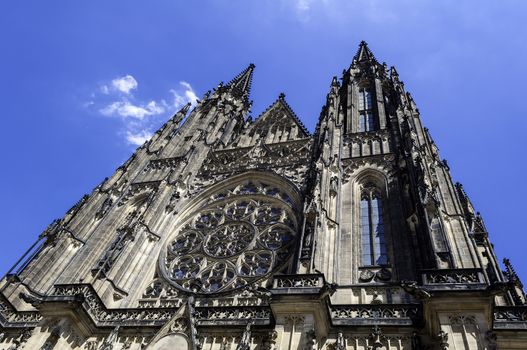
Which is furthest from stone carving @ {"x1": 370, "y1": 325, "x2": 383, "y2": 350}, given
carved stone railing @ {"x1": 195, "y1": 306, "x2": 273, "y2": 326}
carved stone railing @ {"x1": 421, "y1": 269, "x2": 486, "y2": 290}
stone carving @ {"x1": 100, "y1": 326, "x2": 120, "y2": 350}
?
stone carving @ {"x1": 100, "y1": 326, "x2": 120, "y2": 350}

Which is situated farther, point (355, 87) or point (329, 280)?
point (355, 87)

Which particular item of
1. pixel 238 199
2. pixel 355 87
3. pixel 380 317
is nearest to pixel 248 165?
pixel 238 199

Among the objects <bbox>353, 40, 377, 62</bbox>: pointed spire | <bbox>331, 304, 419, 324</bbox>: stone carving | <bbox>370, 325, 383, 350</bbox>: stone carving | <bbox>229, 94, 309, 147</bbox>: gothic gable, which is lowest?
<bbox>370, 325, 383, 350</bbox>: stone carving

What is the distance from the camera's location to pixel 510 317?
9609 mm

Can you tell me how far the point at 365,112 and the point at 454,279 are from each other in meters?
13.8

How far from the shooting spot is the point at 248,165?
1994 centimetres

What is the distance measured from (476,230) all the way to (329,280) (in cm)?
478

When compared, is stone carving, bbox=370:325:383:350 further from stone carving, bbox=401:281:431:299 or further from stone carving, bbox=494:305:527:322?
stone carving, bbox=494:305:527:322

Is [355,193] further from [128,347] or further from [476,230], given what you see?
[128,347]

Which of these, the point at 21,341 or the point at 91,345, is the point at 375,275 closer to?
the point at 91,345

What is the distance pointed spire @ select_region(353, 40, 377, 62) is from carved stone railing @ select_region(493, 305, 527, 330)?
810 inches

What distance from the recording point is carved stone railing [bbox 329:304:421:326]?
1048cm

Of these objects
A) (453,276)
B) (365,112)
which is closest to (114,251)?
(453,276)

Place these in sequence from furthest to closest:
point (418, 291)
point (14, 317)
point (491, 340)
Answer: point (14, 317)
point (418, 291)
point (491, 340)
